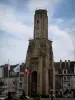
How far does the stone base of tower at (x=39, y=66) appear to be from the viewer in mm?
92438

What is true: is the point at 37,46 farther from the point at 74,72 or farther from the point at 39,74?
the point at 74,72

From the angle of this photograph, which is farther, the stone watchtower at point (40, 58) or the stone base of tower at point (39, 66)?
the stone watchtower at point (40, 58)

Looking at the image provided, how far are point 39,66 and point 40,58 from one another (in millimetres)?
2696

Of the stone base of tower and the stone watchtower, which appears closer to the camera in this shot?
the stone base of tower

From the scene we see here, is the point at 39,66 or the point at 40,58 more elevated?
the point at 40,58

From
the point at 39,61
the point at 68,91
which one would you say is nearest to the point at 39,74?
the point at 39,61

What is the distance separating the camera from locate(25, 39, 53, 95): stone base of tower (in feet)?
303

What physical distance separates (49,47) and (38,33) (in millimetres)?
6442

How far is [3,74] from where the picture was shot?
11438 centimetres

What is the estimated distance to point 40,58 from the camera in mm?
94750

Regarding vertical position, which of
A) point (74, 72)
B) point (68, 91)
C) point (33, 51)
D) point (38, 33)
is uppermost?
point (38, 33)

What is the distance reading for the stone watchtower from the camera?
92.8 metres

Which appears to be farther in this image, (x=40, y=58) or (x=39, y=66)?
(x=40, y=58)

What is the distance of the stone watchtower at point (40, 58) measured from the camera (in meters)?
92.8
